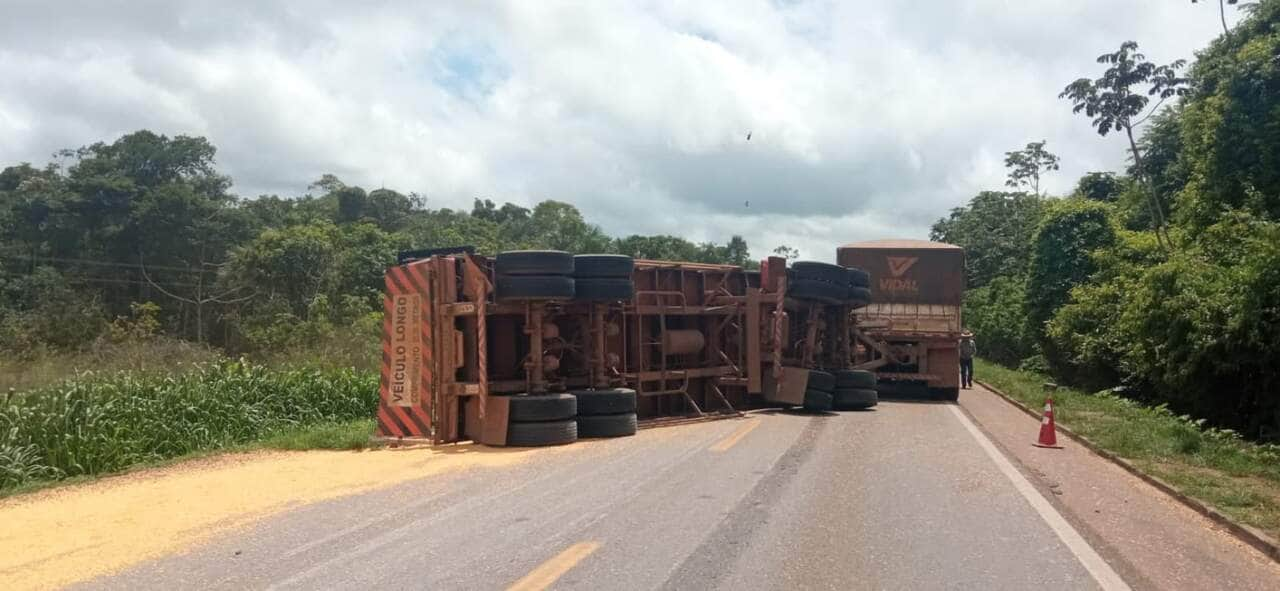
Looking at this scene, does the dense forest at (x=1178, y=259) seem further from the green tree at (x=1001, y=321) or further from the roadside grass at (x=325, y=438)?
the roadside grass at (x=325, y=438)

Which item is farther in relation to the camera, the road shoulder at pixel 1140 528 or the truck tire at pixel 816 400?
the truck tire at pixel 816 400

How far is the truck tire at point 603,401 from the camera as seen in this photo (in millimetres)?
11969

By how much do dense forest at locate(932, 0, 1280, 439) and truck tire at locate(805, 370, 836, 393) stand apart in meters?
5.83

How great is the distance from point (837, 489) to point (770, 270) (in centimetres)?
767

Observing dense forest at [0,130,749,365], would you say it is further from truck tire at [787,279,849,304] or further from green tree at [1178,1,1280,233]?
green tree at [1178,1,1280,233]

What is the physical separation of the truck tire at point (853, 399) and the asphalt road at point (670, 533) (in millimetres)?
5938

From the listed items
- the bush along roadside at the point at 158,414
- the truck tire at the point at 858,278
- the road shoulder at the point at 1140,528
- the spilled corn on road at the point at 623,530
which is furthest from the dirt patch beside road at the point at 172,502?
the truck tire at the point at 858,278

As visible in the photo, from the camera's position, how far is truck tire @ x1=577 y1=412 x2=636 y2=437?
11938 mm

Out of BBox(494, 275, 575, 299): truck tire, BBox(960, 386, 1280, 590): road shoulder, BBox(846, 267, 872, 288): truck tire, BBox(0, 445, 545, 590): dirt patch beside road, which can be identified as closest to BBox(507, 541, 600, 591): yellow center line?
BBox(0, 445, 545, 590): dirt patch beside road

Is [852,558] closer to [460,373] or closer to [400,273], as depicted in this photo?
[460,373]

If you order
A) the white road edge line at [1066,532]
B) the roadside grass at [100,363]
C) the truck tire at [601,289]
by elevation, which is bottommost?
the white road edge line at [1066,532]

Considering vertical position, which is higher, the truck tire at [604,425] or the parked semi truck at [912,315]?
the parked semi truck at [912,315]

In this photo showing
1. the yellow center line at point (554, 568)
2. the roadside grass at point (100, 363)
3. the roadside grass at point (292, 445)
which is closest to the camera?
the yellow center line at point (554, 568)

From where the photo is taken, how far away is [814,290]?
53.0 feet
